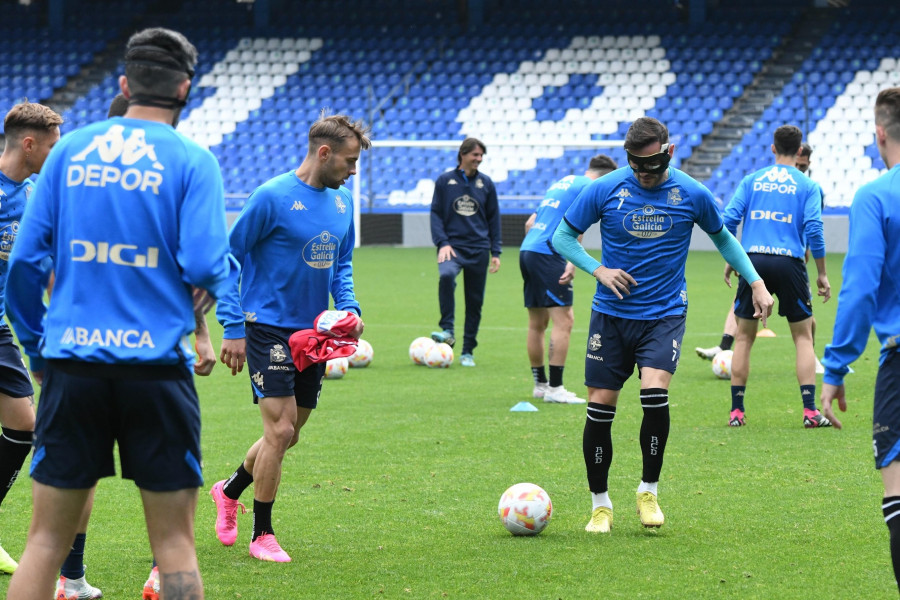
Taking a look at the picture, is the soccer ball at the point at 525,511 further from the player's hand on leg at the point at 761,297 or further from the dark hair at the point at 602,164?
the dark hair at the point at 602,164

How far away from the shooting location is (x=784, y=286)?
337 inches

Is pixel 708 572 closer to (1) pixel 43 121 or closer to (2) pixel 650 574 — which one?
(2) pixel 650 574

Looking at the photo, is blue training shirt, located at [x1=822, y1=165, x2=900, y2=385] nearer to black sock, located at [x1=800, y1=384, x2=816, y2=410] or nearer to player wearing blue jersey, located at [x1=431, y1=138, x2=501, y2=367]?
black sock, located at [x1=800, y1=384, x2=816, y2=410]

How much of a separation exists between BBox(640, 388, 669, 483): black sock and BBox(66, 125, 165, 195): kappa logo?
3.10 metres

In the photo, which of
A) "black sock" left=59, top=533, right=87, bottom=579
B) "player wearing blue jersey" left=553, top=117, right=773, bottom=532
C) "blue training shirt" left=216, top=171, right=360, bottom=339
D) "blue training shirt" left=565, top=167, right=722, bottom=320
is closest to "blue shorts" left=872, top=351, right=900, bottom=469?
"player wearing blue jersey" left=553, top=117, right=773, bottom=532

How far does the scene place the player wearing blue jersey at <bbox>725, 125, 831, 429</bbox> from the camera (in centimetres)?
852

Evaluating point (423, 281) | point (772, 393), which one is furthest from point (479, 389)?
point (423, 281)

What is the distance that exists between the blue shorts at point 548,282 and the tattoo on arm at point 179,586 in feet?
22.3

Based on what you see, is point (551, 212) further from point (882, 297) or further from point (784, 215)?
point (882, 297)

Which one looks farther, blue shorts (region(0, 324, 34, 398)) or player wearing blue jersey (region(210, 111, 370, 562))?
player wearing blue jersey (region(210, 111, 370, 562))

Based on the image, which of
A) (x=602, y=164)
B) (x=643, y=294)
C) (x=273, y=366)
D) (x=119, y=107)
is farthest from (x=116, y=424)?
(x=602, y=164)

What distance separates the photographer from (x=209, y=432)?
27.2 feet

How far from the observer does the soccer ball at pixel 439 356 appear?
11.8 meters

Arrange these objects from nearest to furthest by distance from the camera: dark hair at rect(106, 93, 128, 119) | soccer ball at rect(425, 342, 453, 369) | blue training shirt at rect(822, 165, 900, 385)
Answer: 1. blue training shirt at rect(822, 165, 900, 385)
2. dark hair at rect(106, 93, 128, 119)
3. soccer ball at rect(425, 342, 453, 369)
